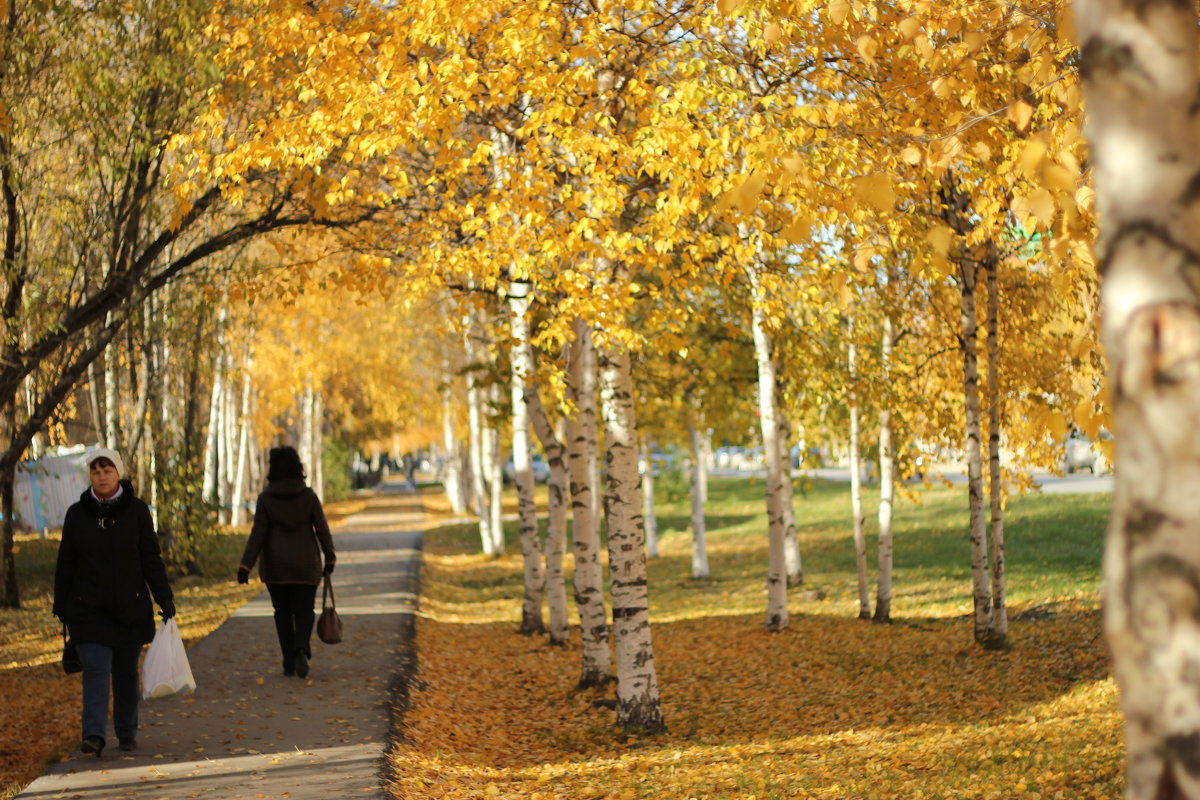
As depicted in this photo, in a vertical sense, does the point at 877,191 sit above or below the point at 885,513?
above

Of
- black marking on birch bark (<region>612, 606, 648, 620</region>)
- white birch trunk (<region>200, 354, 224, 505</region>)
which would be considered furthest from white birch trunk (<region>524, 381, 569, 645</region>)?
white birch trunk (<region>200, 354, 224, 505</region>)

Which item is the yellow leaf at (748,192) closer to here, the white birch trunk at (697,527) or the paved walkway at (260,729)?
the paved walkway at (260,729)

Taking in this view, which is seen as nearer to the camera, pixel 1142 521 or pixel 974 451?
pixel 1142 521

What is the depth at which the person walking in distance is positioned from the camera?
1061cm

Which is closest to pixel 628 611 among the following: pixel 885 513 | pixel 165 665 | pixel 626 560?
pixel 626 560

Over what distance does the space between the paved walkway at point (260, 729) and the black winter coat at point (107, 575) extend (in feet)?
2.76

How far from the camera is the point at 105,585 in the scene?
301 inches

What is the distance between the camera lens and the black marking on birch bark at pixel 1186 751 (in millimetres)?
2396

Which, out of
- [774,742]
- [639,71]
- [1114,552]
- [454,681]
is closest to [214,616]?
[454,681]

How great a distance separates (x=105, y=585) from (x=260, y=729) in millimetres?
1841

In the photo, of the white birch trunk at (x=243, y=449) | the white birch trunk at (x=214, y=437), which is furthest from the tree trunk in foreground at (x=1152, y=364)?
the white birch trunk at (x=243, y=449)

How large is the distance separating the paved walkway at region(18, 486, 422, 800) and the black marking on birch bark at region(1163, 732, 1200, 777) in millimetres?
5311

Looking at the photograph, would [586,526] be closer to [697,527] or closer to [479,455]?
[697,527]

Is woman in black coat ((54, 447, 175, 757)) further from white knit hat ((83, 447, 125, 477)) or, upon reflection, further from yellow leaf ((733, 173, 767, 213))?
yellow leaf ((733, 173, 767, 213))
